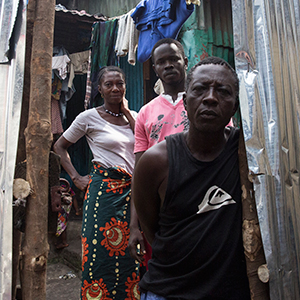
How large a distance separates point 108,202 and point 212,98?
1.44m

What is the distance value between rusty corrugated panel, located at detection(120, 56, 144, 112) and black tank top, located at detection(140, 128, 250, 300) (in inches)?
148

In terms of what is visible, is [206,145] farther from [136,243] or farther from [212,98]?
[136,243]

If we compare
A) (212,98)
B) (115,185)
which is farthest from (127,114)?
(212,98)

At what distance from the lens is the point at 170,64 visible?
6.89ft

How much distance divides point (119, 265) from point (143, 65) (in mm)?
3452

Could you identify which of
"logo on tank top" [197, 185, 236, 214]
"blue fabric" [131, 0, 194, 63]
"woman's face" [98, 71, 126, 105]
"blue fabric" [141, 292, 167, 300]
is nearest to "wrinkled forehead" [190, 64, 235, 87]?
"logo on tank top" [197, 185, 236, 214]

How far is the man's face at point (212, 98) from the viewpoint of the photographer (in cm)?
125

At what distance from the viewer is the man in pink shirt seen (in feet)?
6.50

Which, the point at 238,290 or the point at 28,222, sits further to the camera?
the point at 28,222

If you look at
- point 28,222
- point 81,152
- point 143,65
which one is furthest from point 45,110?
point 81,152

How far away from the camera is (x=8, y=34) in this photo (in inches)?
63.7

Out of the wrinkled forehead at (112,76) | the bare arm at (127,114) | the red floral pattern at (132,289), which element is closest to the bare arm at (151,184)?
the red floral pattern at (132,289)

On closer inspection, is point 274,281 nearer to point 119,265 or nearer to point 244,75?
point 244,75

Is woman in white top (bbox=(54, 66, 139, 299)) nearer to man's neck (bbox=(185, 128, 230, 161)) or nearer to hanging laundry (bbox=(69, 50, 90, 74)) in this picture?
man's neck (bbox=(185, 128, 230, 161))
